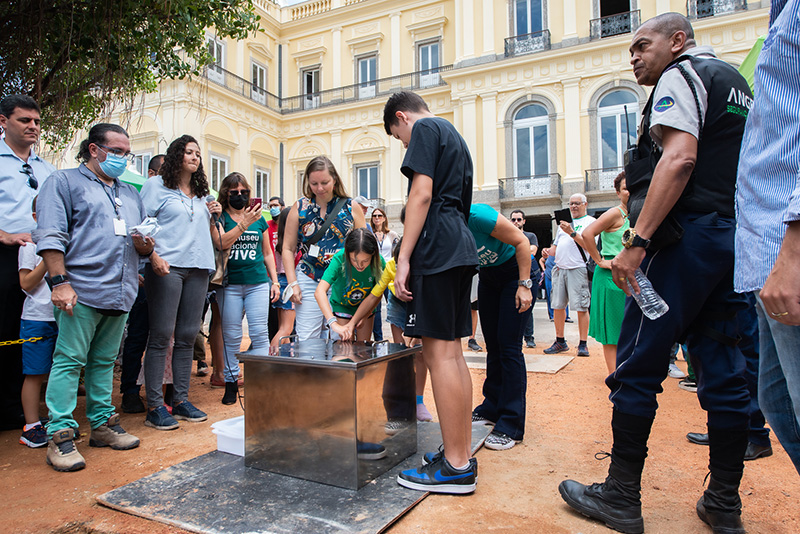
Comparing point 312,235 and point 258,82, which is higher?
point 258,82

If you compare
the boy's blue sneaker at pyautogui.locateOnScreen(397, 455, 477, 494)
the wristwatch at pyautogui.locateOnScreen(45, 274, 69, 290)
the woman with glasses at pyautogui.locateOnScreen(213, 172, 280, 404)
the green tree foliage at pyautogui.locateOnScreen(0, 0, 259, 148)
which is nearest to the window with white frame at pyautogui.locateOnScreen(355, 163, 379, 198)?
the green tree foliage at pyautogui.locateOnScreen(0, 0, 259, 148)

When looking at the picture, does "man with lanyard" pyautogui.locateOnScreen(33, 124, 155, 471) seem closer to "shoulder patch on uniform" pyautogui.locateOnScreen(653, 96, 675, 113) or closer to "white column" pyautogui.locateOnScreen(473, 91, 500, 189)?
"shoulder patch on uniform" pyautogui.locateOnScreen(653, 96, 675, 113)

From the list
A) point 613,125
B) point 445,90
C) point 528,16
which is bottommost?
point 613,125

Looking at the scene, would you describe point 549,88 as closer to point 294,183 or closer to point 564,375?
point 294,183

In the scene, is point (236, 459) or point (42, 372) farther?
point (42, 372)

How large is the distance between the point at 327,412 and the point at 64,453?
1.54 m

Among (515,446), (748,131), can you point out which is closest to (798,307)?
(748,131)

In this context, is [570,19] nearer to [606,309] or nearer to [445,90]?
[445,90]

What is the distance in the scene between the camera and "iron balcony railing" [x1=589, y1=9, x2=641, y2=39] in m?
16.0

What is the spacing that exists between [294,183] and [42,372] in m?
19.0

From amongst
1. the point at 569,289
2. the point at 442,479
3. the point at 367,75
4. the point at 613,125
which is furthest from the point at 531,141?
the point at 442,479

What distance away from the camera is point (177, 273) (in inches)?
135

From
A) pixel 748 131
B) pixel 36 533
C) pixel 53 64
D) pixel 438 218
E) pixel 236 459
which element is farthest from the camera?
pixel 53 64

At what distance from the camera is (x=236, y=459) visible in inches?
104
